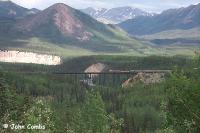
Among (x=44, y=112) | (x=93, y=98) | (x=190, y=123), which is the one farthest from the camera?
(x=93, y=98)

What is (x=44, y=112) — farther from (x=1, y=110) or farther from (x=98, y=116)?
(x=98, y=116)

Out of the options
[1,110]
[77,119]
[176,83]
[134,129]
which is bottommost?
[134,129]

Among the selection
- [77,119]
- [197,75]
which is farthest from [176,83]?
[77,119]

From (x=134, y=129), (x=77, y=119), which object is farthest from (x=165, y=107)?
(x=134, y=129)

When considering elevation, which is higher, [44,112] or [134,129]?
[44,112]

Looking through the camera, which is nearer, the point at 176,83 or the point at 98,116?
the point at 176,83

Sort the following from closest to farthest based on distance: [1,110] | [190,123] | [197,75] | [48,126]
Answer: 1. [190,123]
2. [197,75]
3. [48,126]
4. [1,110]

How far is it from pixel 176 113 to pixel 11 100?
37067mm

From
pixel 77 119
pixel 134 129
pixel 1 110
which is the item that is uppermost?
pixel 1 110

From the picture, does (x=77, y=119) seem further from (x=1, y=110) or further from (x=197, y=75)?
(x=197, y=75)

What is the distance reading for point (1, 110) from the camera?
72.7 meters

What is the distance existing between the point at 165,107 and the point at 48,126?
1208 cm

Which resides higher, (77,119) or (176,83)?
(176,83)

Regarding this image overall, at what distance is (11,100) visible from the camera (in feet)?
241
